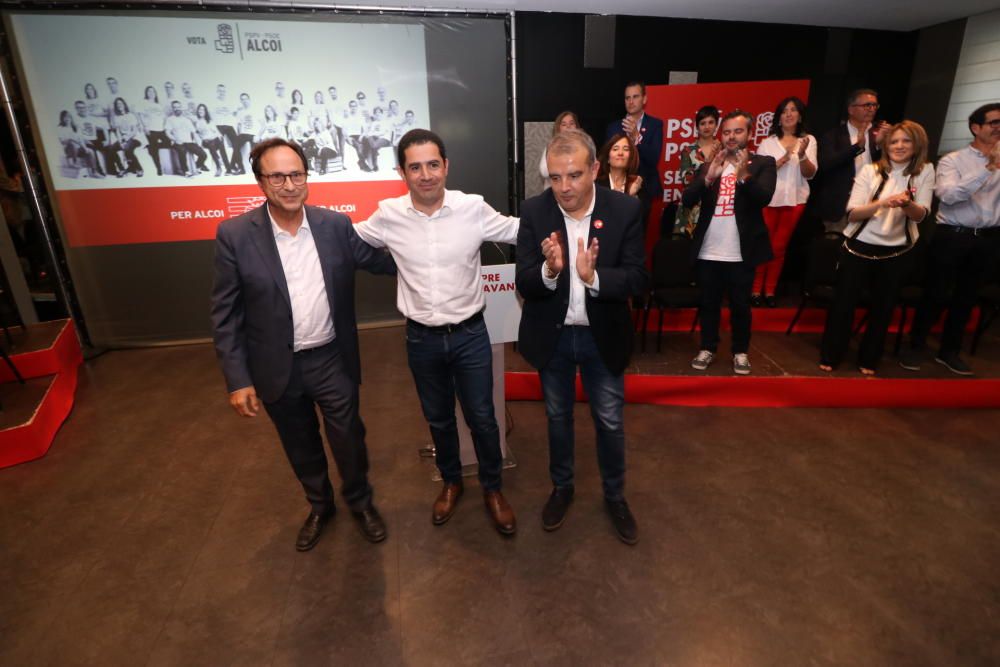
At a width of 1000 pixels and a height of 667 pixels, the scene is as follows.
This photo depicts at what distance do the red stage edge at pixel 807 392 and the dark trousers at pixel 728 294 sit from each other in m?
0.33

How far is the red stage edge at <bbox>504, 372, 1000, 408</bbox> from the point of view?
3.79m

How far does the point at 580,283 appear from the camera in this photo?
2277 mm

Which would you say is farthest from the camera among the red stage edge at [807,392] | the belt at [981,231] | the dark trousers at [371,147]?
the dark trousers at [371,147]

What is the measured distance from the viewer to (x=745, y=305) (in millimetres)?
3809

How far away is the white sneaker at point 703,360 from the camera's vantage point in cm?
405

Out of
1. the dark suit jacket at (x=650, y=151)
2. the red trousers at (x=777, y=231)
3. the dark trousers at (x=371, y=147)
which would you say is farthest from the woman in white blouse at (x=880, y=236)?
the dark trousers at (x=371, y=147)

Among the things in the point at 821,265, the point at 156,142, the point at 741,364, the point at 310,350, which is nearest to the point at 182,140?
the point at 156,142

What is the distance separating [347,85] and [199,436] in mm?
3471

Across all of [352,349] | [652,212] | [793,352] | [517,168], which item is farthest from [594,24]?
[352,349]

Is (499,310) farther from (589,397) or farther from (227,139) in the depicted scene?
(227,139)

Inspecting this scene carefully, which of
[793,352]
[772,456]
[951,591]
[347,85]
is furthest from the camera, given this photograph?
[347,85]

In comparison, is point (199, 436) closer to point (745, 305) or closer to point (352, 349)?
point (352, 349)

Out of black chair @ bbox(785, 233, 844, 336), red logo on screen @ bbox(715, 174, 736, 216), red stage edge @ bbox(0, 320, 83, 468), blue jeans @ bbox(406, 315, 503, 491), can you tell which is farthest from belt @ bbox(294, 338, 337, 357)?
black chair @ bbox(785, 233, 844, 336)

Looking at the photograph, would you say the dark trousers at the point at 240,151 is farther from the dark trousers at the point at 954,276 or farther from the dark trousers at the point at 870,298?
the dark trousers at the point at 954,276
